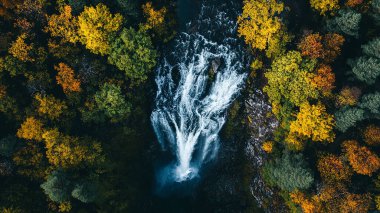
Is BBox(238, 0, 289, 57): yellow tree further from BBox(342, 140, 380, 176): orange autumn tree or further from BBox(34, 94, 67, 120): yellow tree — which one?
BBox(34, 94, 67, 120): yellow tree

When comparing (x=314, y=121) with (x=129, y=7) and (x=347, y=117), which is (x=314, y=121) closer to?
(x=347, y=117)

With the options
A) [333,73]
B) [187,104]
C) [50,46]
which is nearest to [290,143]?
[333,73]

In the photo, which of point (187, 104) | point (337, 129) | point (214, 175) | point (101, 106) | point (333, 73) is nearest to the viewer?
point (333, 73)

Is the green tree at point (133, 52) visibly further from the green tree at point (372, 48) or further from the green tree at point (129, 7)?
the green tree at point (372, 48)

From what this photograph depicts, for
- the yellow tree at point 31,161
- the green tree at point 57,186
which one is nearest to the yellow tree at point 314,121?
the green tree at point 57,186

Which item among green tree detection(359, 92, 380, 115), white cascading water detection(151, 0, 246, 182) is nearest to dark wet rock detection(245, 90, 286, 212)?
white cascading water detection(151, 0, 246, 182)

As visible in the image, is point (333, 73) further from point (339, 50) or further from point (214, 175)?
point (214, 175)

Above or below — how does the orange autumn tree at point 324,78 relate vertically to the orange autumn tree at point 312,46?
below
